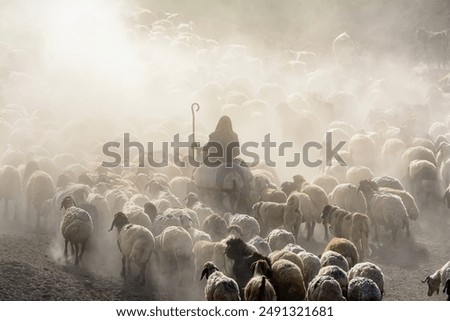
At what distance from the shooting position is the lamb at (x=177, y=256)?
1719 cm

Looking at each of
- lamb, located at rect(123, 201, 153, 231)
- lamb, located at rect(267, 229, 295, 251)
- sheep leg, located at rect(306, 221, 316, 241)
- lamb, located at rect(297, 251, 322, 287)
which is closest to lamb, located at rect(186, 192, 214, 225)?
lamb, located at rect(123, 201, 153, 231)

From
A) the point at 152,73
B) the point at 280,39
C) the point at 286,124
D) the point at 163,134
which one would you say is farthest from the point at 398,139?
the point at 280,39

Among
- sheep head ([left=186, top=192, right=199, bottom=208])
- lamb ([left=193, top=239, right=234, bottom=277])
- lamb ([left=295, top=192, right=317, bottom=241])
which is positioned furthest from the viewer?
lamb ([left=295, top=192, right=317, bottom=241])

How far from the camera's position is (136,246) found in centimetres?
1725

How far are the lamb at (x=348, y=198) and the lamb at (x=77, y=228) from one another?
321 inches

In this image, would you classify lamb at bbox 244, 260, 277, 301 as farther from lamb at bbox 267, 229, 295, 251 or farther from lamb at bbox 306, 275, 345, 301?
lamb at bbox 267, 229, 295, 251

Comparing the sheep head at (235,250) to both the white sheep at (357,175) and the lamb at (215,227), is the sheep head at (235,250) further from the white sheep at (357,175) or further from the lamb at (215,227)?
the white sheep at (357,175)

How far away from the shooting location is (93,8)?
54.3 metres

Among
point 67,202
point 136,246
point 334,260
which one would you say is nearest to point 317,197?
point 334,260

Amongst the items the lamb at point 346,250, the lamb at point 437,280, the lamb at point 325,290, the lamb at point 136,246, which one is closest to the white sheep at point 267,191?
the lamb at point 346,250

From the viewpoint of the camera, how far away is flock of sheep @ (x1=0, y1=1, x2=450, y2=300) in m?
16.0

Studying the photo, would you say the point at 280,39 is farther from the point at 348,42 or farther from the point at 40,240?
the point at 40,240

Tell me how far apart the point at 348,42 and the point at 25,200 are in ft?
98.5

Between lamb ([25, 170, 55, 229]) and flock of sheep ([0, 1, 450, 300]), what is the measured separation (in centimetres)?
3
